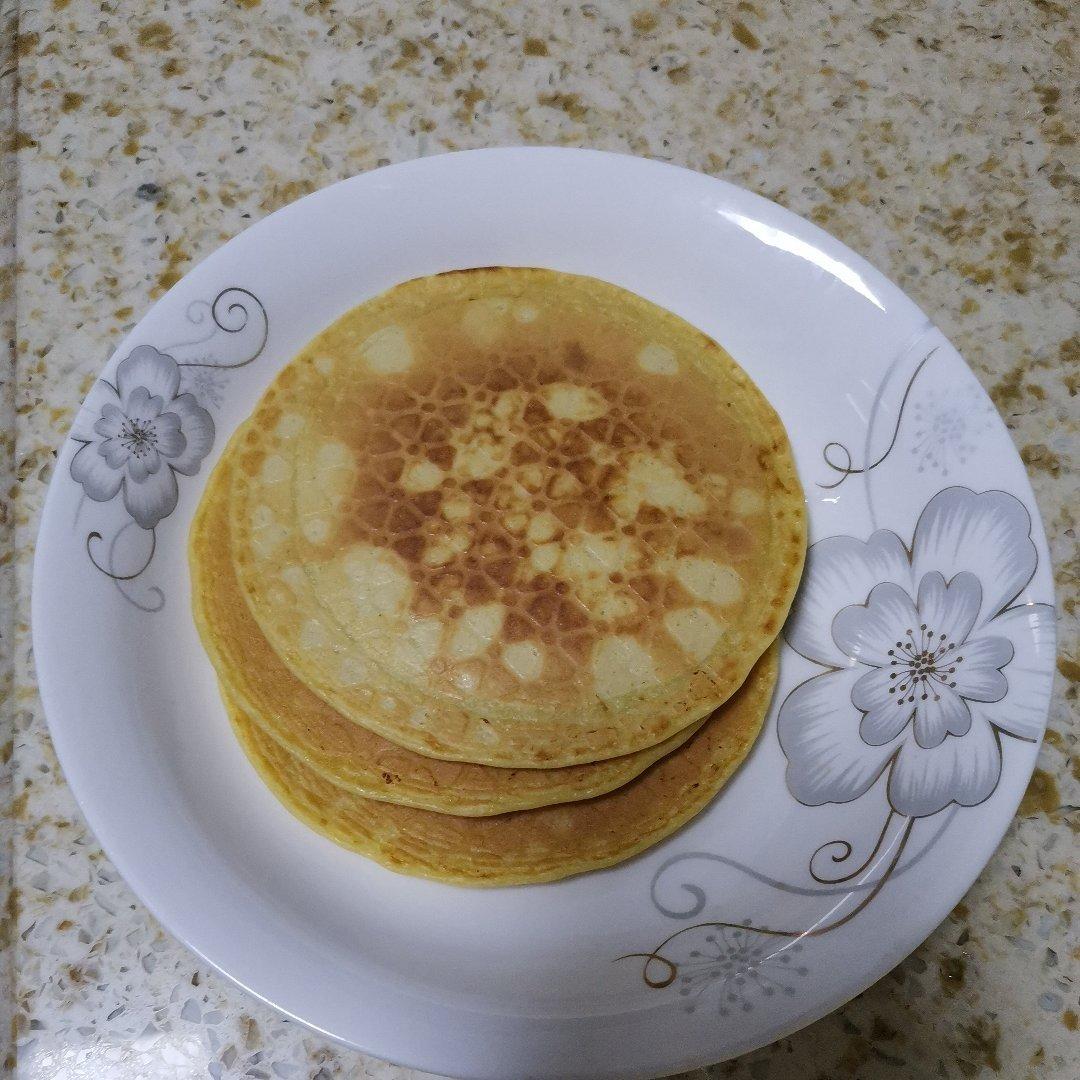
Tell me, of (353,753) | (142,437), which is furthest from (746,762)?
(142,437)

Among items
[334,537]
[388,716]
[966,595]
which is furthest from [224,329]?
[966,595]

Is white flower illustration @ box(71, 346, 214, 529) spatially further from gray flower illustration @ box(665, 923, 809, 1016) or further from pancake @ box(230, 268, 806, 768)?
gray flower illustration @ box(665, 923, 809, 1016)

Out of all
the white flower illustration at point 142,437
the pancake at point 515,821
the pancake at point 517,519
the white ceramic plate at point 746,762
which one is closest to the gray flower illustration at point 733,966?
the white ceramic plate at point 746,762

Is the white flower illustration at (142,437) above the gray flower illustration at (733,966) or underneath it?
above

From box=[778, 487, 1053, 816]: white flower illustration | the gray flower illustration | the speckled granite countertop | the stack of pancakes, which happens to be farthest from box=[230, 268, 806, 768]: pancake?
the speckled granite countertop

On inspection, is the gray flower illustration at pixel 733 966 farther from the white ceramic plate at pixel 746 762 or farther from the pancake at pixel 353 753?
the pancake at pixel 353 753

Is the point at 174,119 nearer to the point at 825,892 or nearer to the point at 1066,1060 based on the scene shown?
the point at 825,892

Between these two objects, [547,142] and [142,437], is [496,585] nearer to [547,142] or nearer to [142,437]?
[142,437]
